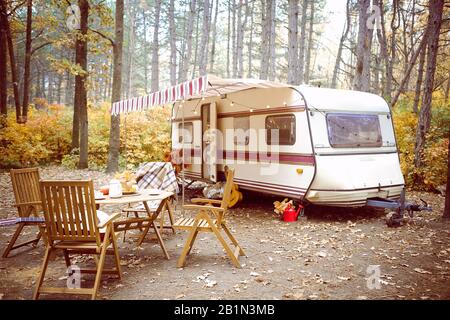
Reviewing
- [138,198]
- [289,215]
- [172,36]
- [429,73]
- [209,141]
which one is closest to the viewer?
[138,198]

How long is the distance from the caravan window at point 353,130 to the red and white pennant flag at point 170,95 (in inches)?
107

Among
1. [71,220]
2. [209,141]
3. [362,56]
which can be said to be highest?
[362,56]

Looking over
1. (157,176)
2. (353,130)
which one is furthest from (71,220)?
(353,130)

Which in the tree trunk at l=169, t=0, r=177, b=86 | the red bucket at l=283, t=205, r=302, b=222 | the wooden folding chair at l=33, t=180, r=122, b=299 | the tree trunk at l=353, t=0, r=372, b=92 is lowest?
the red bucket at l=283, t=205, r=302, b=222

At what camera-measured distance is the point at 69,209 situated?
3.67 metres

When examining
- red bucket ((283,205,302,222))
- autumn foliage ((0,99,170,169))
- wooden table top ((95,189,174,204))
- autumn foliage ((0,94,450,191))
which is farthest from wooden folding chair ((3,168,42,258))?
autumn foliage ((0,99,170,169))

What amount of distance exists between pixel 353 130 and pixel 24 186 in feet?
19.7

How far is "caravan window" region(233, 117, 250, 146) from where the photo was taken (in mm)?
8445

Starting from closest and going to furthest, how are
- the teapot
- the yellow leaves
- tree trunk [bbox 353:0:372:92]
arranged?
the teapot → the yellow leaves → tree trunk [bbox 353:0:372:92]

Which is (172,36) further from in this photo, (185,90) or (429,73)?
(185,90)

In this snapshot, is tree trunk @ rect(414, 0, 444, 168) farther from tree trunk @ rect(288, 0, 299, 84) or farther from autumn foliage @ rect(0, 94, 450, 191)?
tree trunk @ rect(288, 0, 299, 84)

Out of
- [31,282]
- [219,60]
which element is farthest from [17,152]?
[219,60]

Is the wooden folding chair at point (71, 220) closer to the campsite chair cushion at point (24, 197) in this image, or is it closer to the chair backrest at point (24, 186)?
the campsite chair cushion at point (24, 197)

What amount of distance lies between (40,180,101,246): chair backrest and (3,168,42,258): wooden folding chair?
1.50m
